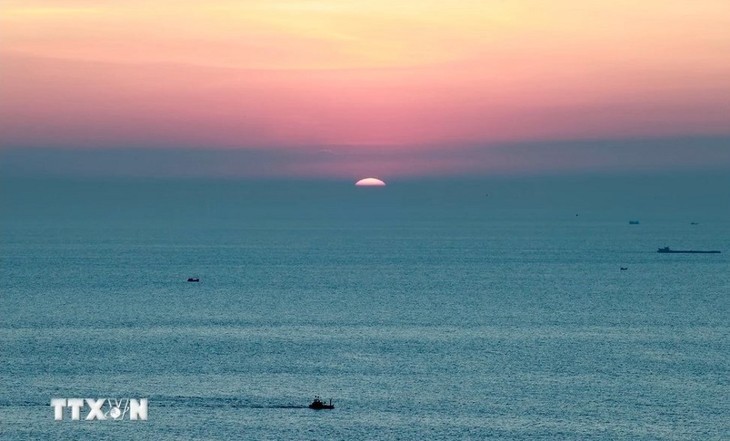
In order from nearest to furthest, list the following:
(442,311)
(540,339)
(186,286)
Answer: (540,339) → (442,311) → (186,286)

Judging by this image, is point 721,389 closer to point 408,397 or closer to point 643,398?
point 643,398

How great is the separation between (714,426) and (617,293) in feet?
338

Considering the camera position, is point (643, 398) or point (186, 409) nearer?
point (186, 409)

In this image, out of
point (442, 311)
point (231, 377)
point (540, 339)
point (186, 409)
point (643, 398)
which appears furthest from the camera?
point (442, 311)

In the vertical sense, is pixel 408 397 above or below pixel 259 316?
below

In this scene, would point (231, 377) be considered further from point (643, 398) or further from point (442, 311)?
point (442, 311)

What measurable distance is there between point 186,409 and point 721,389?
41.3 meters

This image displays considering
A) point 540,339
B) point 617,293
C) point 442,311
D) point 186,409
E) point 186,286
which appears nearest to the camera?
point 186,409

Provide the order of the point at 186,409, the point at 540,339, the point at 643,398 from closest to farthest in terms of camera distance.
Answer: the point at 186,409 → the point at 643,398 → the point at 540,339

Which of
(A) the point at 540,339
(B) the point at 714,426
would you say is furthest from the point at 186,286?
(B) the point at 714,426

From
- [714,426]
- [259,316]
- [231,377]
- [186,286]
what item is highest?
[186,286]

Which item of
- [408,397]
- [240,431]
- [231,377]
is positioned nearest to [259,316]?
[231,377]

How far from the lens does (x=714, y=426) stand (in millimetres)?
71250

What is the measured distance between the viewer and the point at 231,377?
87.6 m
